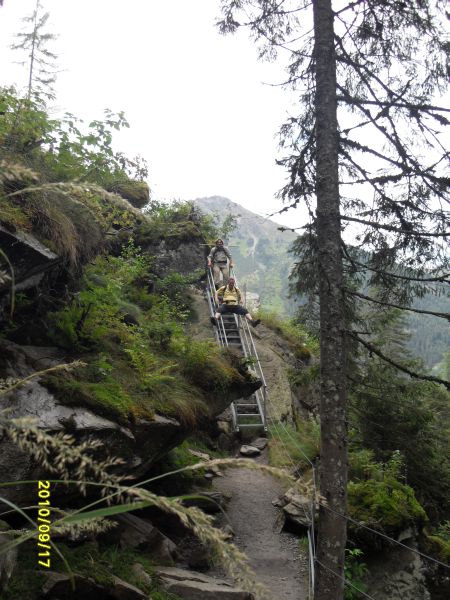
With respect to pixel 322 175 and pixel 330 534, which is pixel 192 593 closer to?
pixel 330 534

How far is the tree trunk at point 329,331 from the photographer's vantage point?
5273 millimetres

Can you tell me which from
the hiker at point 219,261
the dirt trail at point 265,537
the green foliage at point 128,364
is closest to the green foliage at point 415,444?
the dirt trail at point 265,537

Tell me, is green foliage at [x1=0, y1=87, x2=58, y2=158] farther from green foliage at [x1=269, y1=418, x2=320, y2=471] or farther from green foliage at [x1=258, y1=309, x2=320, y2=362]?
green foliage at [x1=258, y1=309, x2=320, y2=362]

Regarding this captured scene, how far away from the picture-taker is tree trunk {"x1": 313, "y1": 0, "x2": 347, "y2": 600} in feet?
17.3

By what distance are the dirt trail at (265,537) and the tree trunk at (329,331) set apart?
1557 millimetres

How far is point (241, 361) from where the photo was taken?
9000 mm

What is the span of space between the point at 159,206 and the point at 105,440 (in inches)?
591

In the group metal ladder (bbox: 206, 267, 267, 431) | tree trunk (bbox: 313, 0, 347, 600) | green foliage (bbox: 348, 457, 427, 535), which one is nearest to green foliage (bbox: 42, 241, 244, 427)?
metal ladder (bbox: 206, 267, 267, 431)

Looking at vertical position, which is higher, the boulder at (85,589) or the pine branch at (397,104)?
the pine branch at (397,104)

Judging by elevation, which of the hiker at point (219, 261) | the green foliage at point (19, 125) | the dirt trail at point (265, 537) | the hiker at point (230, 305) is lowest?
the dirt trail at point (265, 537)

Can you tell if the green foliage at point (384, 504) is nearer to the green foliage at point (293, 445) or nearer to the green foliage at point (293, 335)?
the green foliage at point (293, 445)

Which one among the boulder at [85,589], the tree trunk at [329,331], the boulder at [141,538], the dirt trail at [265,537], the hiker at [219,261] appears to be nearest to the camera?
the boulder at [85,589]

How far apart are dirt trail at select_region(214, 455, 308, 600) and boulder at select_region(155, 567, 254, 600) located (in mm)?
1255

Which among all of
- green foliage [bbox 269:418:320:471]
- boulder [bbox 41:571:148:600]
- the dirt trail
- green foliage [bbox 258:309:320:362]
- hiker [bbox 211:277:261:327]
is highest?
hiker [bbox 211:277:261:327]
